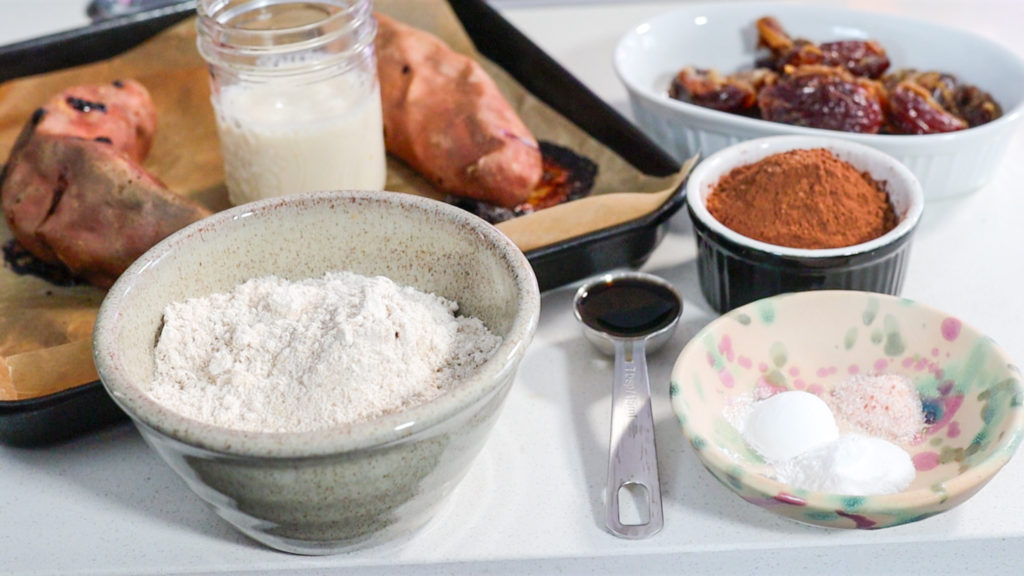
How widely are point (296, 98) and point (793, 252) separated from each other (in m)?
0.59

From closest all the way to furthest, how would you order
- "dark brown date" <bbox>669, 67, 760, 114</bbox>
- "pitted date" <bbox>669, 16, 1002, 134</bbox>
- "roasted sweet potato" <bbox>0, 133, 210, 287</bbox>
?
1. "roasted sweet potato" <bbox>0, 133, 210, 287</bbox>
2. "pitted date" <bbox>669, 16, 1002, 134</bbox>
3. "dark brown date" <bbox>669, 67, 760, 114</bbox>

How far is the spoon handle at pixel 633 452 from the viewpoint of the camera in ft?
2.58

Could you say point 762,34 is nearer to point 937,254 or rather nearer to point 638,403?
point 937,254

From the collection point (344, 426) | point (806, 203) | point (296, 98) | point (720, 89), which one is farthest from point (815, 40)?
point (344, 426)

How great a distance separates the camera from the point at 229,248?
855mm

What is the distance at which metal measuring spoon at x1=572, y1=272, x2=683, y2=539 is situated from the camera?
80 centimetres

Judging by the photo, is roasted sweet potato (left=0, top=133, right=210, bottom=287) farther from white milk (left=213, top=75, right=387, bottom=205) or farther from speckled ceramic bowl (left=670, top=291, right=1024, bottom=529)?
speckled ceramic bowl (left=670, top=291, right=1024, bottom=529)

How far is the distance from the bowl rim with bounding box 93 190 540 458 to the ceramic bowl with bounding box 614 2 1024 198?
0.47 meters

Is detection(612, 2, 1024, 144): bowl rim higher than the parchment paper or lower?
higher

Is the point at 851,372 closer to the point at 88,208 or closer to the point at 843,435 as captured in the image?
the point at 843,435

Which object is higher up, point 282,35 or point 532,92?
point 282,35

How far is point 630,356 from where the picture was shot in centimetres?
95

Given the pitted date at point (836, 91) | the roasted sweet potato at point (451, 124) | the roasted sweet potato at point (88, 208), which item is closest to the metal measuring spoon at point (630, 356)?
the roasted sweet potato at point (451, 124)

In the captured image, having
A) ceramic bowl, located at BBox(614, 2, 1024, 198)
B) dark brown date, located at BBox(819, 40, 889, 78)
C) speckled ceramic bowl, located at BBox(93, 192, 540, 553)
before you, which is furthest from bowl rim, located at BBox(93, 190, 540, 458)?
dark brown date, located at BBox(819, 40, 889, 78)
